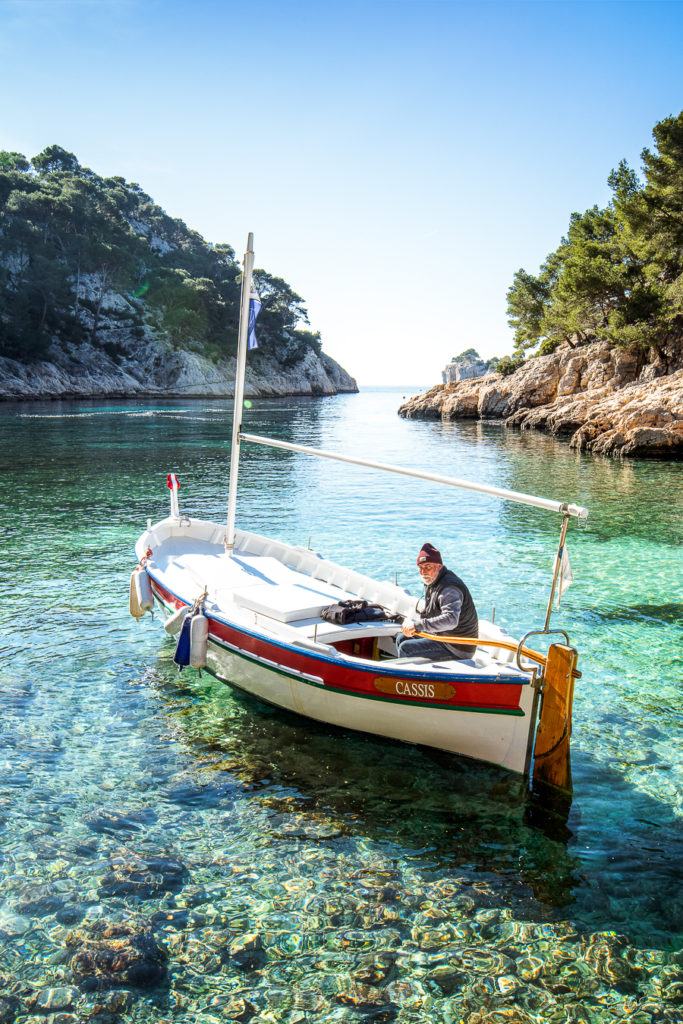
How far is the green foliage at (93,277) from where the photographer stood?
8050 centimetres

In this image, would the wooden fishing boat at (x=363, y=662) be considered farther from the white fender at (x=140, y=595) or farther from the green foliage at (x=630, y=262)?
the green foliage at (x=630, y=262)

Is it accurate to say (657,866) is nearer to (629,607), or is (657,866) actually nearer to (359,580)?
(359,580)

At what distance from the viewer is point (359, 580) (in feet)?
36.6

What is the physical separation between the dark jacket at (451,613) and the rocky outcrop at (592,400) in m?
32.9

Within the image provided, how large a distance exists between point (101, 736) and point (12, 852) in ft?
7.15

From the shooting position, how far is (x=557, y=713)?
719 cm

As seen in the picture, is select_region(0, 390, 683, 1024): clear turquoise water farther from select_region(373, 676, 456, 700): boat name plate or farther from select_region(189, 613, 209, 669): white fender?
select_region(373, 676, 456, 700): boat name plate

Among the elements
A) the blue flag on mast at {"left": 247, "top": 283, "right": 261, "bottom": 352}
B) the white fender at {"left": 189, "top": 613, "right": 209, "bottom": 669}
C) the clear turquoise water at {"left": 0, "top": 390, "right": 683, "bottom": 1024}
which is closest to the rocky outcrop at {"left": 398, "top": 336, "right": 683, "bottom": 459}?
the clear turquoise water at {"left": 0, "top": 390, "right": 683, "bottom": 1024}

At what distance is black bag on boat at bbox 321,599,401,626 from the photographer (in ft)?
30.9

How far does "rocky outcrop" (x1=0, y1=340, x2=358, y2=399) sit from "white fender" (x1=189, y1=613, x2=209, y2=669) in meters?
71.5

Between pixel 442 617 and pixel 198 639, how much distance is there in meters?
3.45

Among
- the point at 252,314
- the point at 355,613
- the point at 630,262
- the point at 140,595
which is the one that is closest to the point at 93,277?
the point at 630,262

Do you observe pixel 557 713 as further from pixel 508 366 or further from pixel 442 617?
pixel 508 366

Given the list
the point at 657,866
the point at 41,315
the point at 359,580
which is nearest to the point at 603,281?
the point at 359,580
